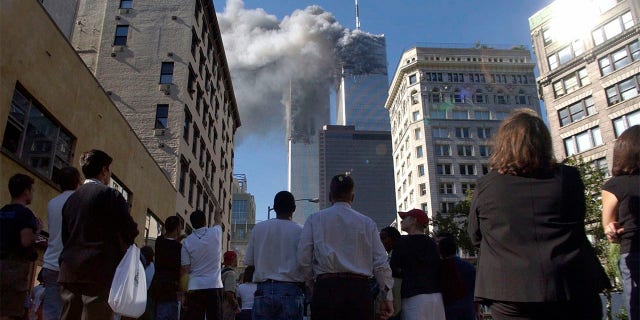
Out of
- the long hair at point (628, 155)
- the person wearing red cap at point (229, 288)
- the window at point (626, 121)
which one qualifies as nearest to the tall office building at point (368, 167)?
the window at point (626, 121)

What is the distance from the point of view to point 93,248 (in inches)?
142

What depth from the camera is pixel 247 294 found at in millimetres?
7234

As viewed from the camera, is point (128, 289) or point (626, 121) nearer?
point (128, 289)

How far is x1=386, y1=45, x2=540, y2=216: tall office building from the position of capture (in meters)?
71.2

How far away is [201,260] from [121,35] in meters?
28.4

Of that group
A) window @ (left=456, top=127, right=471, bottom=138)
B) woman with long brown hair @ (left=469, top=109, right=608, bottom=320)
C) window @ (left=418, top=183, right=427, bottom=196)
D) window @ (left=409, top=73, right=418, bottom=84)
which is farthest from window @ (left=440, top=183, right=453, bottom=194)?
woman with long brown hair @ (left=469, top=109, right=608, bottom=320)

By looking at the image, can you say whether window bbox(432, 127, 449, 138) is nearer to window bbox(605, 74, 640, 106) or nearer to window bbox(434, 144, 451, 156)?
window bbox(434, 144, 451, 156)

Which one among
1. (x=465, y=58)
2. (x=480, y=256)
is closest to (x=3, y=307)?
(x=480, y=256)

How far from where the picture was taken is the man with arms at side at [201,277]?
5664mm

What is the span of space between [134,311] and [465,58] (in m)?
86.6

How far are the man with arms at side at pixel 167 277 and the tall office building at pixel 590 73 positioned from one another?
37.0 m

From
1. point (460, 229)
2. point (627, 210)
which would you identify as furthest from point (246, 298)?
point (460, 229)

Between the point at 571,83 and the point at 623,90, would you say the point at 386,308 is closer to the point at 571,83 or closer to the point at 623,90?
the point at 623,90

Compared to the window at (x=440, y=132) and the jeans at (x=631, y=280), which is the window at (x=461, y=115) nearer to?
the window at (x=440, y=132)
